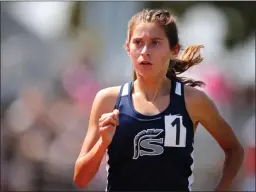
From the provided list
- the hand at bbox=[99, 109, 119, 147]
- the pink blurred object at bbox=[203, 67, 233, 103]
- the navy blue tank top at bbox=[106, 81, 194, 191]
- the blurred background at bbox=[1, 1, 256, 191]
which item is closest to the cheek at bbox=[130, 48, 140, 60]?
the navy blue tank top at bbox=[106, 81, 194, 191]

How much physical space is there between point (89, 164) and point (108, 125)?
1.02ft

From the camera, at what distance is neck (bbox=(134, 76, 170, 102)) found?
13.0 feet

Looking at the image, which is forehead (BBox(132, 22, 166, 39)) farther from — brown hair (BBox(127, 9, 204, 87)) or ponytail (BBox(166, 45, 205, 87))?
ponytail (BBox(166, 45, 205, 87))

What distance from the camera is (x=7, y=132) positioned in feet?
31.7

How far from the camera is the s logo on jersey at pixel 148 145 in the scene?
382 cm

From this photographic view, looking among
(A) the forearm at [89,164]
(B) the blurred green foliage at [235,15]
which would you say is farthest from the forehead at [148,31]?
(B) the blurred green foliage at [235,15]

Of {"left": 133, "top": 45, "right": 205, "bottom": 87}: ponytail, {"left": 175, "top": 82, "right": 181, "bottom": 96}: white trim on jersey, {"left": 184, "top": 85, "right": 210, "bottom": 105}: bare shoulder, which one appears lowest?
{"left": 184, "top": 85, "right": 210, "bottom": 105}: bare shoulder

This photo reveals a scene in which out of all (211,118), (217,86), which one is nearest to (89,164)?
(211,118)

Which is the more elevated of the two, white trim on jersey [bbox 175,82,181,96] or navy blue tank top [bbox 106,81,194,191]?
white trim on jersey [bbox 175,82,181,96]

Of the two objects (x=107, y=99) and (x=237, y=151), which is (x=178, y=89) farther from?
(x=237, y=151)

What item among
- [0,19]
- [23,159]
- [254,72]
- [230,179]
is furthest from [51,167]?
Answer: [230,179]

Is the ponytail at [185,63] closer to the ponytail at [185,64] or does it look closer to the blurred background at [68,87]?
the ponytail at [185,64]

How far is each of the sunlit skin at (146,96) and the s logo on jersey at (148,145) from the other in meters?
0.11

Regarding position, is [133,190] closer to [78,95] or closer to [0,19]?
[78,95]
